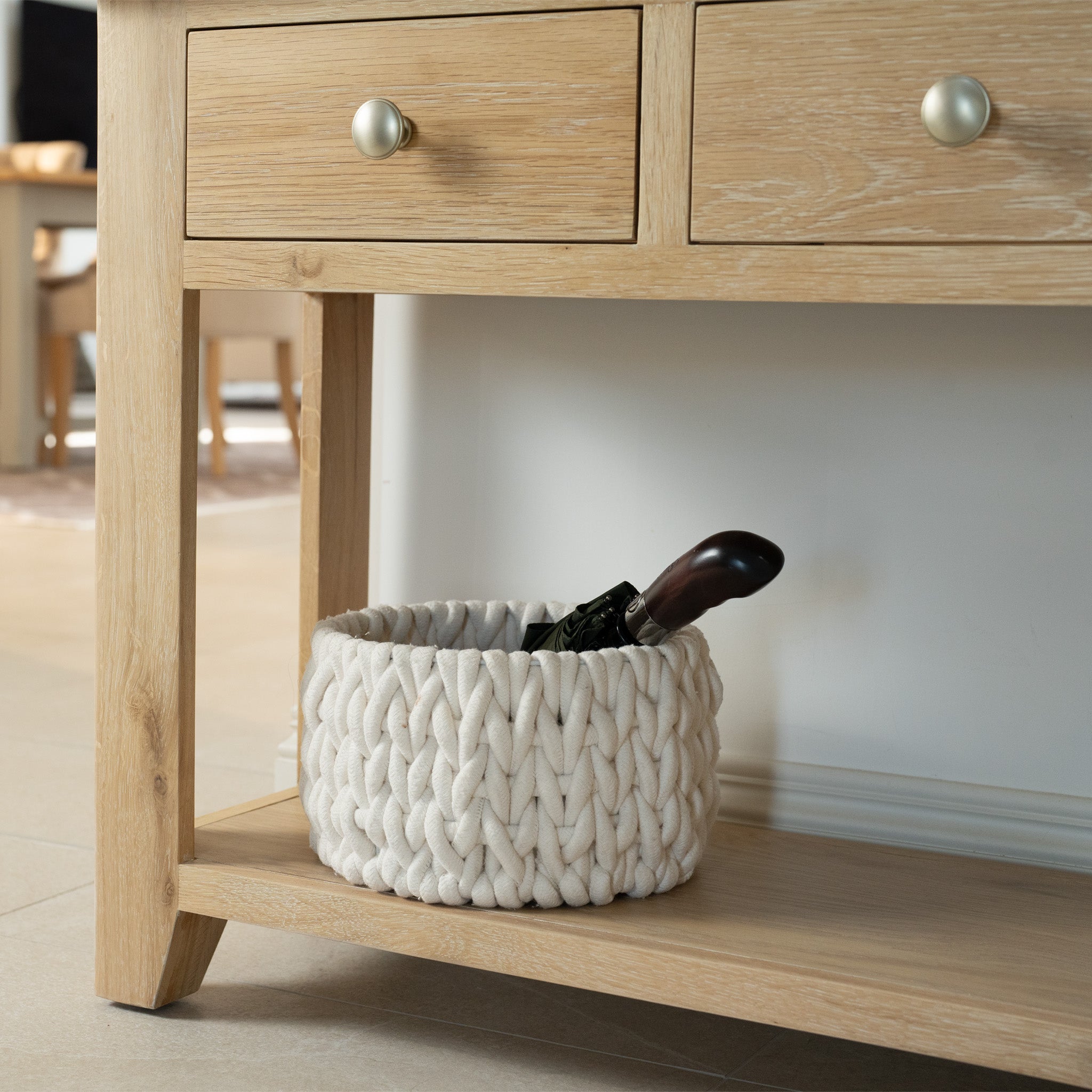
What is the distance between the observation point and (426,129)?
779mm

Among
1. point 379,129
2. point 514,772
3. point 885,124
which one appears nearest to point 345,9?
point 379,129

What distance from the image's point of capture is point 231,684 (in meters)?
1.93

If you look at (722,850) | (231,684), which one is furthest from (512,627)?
(231,684)

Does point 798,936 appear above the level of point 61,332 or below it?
below

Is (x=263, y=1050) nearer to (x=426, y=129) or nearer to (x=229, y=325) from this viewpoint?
(x=426, y=129)

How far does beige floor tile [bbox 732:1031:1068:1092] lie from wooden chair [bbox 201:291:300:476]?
3508 millimetres

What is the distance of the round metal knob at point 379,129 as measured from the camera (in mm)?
772

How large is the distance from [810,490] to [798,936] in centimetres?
38

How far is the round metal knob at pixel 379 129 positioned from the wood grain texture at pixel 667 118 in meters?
0.13

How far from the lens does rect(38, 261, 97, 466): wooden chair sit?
446 centimetres

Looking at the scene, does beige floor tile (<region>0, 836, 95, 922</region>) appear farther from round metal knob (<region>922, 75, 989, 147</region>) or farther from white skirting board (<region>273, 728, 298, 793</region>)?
round metal knob (<region>922, 75, 989, 147</region>)

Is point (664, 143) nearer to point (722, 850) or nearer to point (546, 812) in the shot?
point (546, 812)

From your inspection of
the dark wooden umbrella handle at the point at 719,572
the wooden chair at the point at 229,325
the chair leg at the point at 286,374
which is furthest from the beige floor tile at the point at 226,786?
the chair leg at the point at 286,374

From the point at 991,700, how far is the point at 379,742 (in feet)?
1.54
